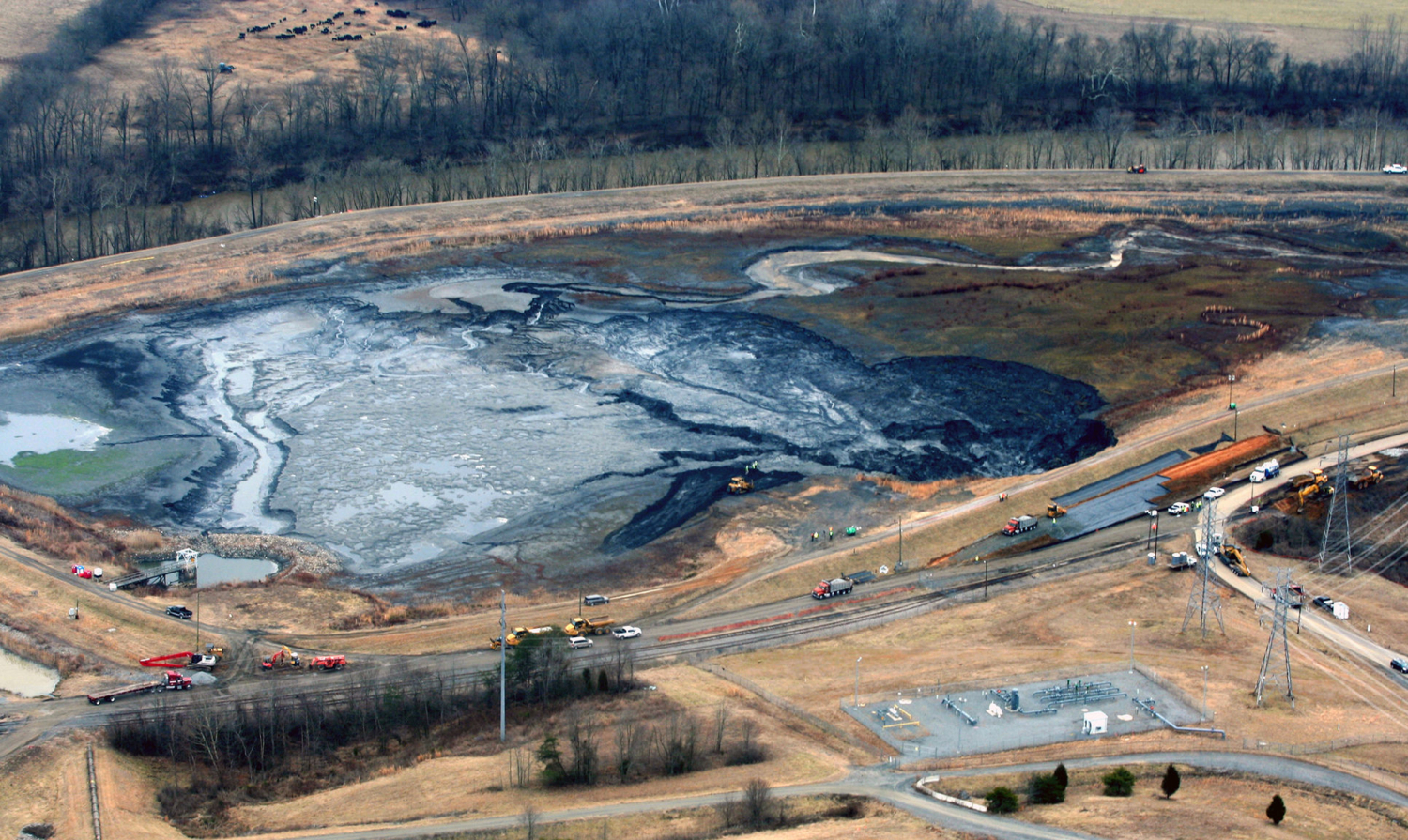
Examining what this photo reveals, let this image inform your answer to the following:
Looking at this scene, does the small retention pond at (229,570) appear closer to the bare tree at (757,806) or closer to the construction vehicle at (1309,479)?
the bare tree at (757,806)

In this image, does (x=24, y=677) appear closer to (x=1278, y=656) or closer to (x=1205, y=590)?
(x=1205, y=590)

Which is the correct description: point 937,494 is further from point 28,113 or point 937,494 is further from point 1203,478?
point 28,113

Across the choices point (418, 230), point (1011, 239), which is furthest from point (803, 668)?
point (418, 230)

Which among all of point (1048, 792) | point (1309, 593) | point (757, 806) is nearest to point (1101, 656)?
point (1309, 593)

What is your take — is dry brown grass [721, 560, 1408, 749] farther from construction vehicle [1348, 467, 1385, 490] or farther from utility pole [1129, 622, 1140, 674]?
construction vehicle [1348, 467, 1385, 490]

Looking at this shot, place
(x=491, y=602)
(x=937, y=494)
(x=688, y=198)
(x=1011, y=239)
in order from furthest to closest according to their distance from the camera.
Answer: (x=688, y=198), (x=1011, y=239), (x=937, y=494), (x=491, y=602)

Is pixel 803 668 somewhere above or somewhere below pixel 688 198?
below

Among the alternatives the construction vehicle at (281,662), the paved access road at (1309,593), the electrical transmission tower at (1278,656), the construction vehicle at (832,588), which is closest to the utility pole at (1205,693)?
the electrical transmission tower at (1278,656)

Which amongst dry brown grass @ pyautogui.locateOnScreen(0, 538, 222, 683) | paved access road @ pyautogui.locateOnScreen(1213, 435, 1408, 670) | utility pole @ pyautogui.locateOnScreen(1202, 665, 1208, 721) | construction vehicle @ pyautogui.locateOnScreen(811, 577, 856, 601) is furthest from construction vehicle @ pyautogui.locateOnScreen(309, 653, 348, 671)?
paved access road @ pyautogui.locateOnScreen(1213, 435, 1408, 670)
